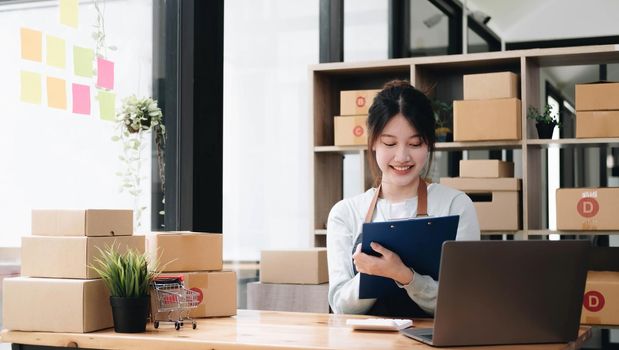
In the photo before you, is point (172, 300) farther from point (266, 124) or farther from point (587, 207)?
point (587, 207)

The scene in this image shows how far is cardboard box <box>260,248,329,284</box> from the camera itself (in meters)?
3.44

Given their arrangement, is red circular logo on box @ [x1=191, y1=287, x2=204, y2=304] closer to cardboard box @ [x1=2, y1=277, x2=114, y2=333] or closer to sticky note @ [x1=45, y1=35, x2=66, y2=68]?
cardboard box @ [x1=2, y1=277, x2=114, y2=333]

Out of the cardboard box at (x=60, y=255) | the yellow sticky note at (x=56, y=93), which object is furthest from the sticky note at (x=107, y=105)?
the cardboard box at (x=60, y=255)

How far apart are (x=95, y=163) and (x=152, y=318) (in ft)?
2.43

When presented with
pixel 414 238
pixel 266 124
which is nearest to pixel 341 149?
pixel 266 124

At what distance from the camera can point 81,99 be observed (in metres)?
2.81

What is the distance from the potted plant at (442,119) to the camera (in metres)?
4.21

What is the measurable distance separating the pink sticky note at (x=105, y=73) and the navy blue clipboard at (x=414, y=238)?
3.75 feet

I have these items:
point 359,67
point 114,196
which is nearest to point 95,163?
point 114,196

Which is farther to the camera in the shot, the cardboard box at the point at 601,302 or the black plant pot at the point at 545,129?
the black plant pot at the point at 545,129

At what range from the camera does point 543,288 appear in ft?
6.38

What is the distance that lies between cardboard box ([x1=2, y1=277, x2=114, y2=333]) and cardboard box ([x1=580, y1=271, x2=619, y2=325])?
2.25 meters

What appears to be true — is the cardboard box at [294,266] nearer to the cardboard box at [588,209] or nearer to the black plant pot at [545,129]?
the cardboard box at [588,209]

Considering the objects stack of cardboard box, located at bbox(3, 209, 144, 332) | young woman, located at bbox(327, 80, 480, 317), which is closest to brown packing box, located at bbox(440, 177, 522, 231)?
young woman, located at bbox(327, 80, 480, 317)
